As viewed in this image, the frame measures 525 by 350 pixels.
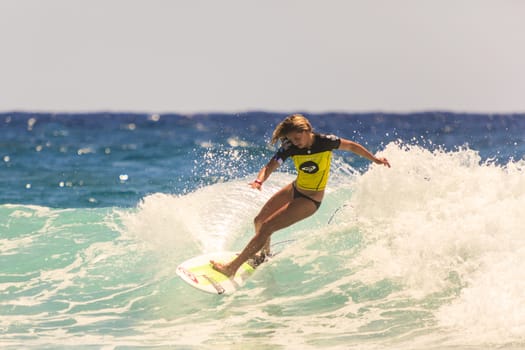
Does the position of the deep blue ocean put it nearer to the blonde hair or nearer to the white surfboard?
the white surfboard

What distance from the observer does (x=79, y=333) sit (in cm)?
757

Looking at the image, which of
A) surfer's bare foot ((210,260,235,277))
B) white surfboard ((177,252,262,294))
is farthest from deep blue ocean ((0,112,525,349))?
surfer's bare foot ((210,260,235,277))

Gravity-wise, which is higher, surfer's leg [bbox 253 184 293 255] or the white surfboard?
surfer's leg [bbox 253 184 293 255]

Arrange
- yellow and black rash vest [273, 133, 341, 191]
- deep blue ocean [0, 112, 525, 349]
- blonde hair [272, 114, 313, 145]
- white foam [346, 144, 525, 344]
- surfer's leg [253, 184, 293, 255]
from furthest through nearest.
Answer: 1. surfer's leg [253, 184, 293, 255]
2. yellow and black rash vest [273, 133, 341, 191]
3. blonde hair [272, 114, 313, 145]
4. deep blue ocean [0, 112, 525, 349]
5. white foam [346, 144, 525, 344]

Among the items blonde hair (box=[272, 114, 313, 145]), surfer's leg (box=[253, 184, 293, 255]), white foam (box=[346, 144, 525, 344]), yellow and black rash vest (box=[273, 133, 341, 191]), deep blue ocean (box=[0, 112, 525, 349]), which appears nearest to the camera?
white foam (box=[346, 144, 525, 344])

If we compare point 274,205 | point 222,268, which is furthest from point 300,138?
point 222,268

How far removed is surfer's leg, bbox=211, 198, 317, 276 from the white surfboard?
0.24m

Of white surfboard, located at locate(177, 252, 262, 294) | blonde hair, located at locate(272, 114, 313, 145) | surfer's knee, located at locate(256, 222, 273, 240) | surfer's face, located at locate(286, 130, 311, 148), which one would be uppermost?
blonde hair, located at locate(272, 114, 313, 145)

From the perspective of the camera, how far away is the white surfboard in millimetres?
8172

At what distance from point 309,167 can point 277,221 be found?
612mm

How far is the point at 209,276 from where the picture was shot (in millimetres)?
8305

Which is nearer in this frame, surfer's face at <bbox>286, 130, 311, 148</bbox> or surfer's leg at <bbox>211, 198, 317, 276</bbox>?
surfer's face at <bbox>286, 130, 311, 148</bbox>

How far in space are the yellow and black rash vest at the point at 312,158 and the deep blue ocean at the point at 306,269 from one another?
1125 millimetres

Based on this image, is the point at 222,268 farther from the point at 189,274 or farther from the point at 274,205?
the point at 274,205
